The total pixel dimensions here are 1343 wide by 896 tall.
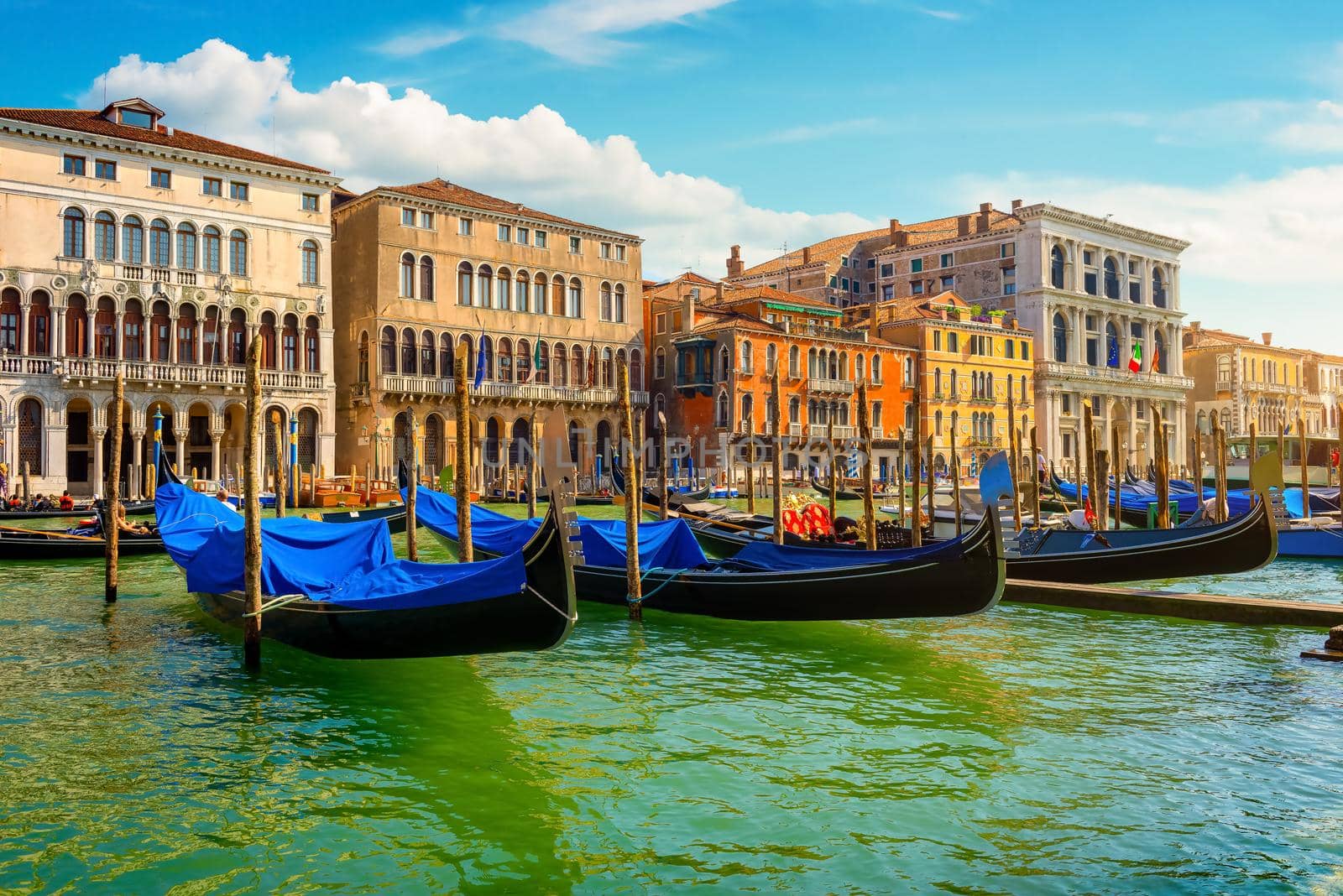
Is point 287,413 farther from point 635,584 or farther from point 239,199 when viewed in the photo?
point 635,584

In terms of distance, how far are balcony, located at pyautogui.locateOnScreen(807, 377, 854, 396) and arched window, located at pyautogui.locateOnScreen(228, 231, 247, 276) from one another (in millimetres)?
15729

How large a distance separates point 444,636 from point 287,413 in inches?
780

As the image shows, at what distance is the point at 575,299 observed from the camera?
29.8 metres

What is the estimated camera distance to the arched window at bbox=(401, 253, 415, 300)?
26500mm

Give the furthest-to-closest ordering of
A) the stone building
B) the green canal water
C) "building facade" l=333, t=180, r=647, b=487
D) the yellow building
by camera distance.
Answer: the stone building
the yellow building
"building facade" l=333, t=180, r=647, b=487
the green canal water

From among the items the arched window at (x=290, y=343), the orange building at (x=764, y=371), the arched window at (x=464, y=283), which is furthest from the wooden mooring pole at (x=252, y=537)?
the orange building at (x=764, y=371)

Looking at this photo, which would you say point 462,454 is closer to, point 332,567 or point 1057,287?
point 332,567

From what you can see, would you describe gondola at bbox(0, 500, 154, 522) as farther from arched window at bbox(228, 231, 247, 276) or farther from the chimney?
the chimney

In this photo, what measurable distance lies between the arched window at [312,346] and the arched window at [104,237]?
13.8 feet

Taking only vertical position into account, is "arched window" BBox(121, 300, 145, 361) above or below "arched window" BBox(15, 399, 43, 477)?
above

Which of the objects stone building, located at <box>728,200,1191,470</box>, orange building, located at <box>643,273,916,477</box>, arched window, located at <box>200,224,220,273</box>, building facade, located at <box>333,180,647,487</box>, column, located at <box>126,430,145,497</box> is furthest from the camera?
stone building, located at <box>728,200,1191,470</box>

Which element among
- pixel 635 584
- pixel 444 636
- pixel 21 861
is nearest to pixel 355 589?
pixel 444 636

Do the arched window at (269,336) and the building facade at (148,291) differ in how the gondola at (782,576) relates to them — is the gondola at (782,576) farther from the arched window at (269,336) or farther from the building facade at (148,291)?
the arched window at (269,336)

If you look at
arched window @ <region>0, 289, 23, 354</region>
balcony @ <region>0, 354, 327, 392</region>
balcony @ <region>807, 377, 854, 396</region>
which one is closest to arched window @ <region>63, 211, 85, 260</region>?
arched window @ <region>0, 289, 23, 354</region>
